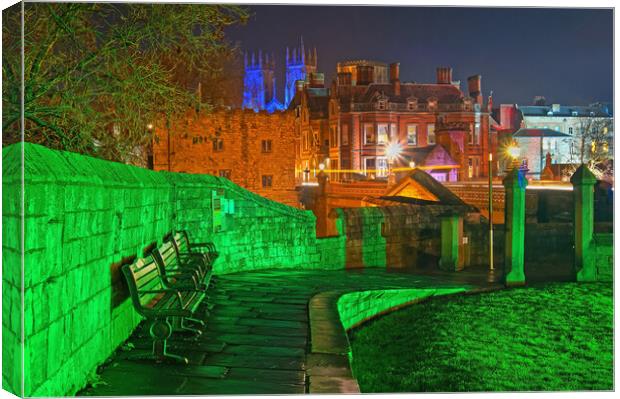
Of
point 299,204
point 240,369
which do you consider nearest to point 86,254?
point 240,369

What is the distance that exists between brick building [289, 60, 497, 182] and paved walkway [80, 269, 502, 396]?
44.5 meters

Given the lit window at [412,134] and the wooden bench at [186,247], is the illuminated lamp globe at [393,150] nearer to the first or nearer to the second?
the lit window at [412,134]

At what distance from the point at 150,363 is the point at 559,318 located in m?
7.35

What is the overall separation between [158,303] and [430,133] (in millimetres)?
53767

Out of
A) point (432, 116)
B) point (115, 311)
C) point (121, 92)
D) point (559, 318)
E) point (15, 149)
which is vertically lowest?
point (559, 318)

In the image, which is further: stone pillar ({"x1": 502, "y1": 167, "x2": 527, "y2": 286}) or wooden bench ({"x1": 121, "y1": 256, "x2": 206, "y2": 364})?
stone pillar ({"x1": 502, "y1": 167, "x2": 527, "y2": 286})

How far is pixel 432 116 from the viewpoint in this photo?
57.7 m

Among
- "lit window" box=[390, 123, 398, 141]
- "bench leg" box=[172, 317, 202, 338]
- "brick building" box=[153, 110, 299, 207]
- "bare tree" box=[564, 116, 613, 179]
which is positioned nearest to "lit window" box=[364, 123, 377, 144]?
"lit window" box=[390, 123, 398, 141]

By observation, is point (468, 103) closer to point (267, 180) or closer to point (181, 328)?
point (267, 180)

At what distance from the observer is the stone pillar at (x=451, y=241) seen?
17.3 m

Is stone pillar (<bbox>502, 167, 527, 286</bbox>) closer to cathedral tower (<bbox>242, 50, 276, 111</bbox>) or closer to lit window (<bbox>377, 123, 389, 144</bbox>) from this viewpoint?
lit window (<bbox>377, 123, 389, 144</bbox>)

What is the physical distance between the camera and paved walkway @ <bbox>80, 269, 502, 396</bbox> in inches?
216

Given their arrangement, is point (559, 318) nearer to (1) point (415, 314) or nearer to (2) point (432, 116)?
(1) point (415, 314)

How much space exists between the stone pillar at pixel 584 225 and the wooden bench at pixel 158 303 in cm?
939
